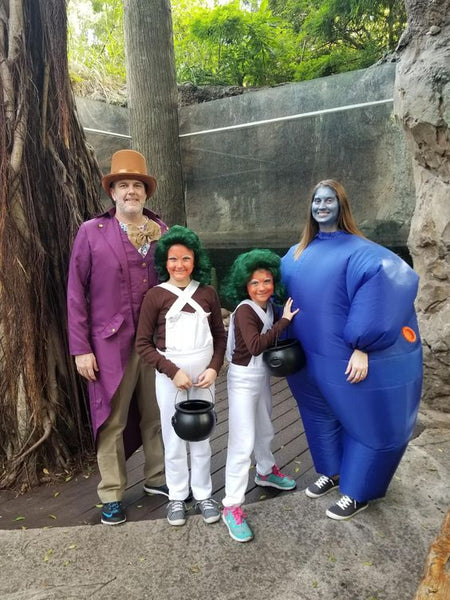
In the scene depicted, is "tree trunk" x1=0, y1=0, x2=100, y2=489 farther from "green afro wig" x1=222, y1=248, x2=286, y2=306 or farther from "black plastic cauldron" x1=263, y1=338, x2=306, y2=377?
"black plastic cauldron" x1=263, y1=338, x2=306, y2=377

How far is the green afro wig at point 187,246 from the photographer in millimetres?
2459

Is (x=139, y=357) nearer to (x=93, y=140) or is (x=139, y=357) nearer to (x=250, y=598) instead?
(x=250, y=598)

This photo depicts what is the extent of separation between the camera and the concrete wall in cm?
493

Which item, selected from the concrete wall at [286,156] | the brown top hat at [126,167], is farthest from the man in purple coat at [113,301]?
the concrete wall at [286,156]

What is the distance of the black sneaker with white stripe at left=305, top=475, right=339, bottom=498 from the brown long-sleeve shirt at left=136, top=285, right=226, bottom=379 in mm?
900

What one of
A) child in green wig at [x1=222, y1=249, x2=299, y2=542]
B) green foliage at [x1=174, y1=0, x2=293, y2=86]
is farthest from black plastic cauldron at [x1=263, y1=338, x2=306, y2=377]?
green foliage at [x1=174, y1=0, x2=293, y2=86]

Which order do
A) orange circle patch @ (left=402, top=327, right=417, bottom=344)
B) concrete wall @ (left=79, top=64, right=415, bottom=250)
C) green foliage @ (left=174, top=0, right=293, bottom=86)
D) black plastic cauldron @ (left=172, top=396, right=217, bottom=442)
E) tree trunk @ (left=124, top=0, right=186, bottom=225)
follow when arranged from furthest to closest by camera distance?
green foliage @ (left=174, top=0, right=293, bottom=86) → tree trunk @ (left=124, top=0, right=186, bottom=225) → concrete wall @ (left=79, top=64, right=415, bottom=250) → orange circle patch @ (left=402, top=327, right=417, bottom=344) → black plastic cauldron @ (left=172, top=396, right=217, bottom=442)

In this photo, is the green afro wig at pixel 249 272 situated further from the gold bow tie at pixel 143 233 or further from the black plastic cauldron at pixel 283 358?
the gold bow tie at pixel 143 233

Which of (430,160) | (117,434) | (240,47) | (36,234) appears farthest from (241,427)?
(240,47)

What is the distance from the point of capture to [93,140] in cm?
580

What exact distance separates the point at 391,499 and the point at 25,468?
206 centimetres

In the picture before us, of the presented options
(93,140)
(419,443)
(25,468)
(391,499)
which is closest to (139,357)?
(25,468)

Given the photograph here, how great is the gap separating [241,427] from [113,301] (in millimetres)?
878

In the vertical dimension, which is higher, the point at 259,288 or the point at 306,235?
the point at 306,235
